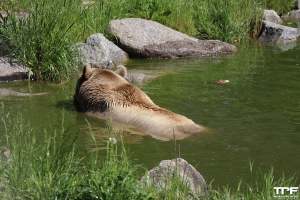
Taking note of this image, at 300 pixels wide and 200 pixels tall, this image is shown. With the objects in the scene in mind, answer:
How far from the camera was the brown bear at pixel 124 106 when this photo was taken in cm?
526

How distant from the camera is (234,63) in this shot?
10.8 meters

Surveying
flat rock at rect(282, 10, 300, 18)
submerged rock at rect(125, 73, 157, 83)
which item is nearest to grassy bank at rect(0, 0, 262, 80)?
submerged rock at rect(125, 73, 157, 83)

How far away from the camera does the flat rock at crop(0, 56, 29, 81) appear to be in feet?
28.7

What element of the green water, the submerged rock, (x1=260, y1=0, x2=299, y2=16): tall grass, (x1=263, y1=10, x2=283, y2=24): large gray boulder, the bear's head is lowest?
the green water

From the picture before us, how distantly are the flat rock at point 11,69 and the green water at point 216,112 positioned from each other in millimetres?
247

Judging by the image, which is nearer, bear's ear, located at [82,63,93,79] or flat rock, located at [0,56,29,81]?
bear's ear, located at [82,63,93,79]

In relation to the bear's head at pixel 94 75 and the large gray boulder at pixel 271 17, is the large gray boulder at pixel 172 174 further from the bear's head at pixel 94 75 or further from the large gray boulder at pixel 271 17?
the large gray boulder at pixel 271 17

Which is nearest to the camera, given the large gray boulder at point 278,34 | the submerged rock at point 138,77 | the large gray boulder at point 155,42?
the submerged rock at point 138,77

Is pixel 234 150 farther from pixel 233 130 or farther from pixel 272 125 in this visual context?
pixel 272 125

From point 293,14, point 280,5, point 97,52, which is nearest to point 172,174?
point 97,52

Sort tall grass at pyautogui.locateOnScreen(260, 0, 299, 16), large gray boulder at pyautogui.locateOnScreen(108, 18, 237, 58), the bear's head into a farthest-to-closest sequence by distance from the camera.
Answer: tall grass at pyautogui.locateOnScreen(260, 0, 299, 16), large gray boulder at pyautogui.locateOnScreen(108, 18, 237, 58), the bear's head

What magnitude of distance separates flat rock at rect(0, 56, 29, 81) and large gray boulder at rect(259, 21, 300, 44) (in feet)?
31.7

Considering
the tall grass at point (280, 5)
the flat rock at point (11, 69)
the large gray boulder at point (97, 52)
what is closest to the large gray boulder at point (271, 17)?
the tall grass at point (280, 5)

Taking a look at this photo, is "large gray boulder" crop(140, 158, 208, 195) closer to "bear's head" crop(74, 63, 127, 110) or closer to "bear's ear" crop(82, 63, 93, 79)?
"bear's head" crop(74, 63, 127, 110)
